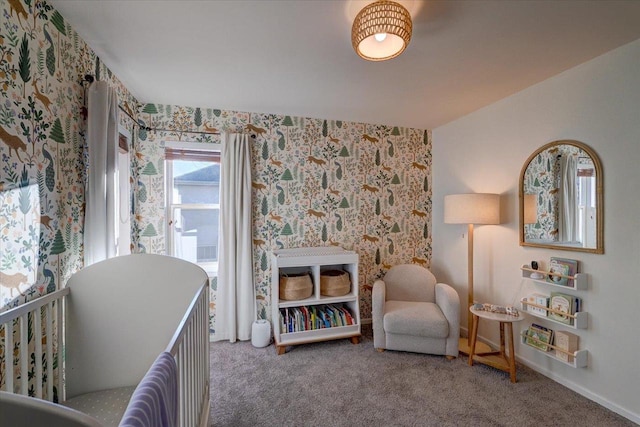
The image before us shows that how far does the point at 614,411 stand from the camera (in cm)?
175

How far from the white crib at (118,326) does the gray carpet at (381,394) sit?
0.51 m

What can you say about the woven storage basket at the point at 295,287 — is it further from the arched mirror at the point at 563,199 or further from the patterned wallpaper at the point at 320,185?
the arched mirror at the point at 563,199

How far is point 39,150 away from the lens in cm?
130

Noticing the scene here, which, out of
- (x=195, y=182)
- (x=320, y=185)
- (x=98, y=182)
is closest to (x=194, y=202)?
(x=195, y=182)

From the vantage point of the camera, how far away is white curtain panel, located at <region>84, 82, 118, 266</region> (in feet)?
5.20

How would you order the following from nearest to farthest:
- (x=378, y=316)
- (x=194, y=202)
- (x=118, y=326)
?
(x=118, y=326)
(x=378, y=316)
(x=194, y=202)

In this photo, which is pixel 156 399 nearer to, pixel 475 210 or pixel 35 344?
pixel 35 344

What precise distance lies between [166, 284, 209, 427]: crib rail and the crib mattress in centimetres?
33

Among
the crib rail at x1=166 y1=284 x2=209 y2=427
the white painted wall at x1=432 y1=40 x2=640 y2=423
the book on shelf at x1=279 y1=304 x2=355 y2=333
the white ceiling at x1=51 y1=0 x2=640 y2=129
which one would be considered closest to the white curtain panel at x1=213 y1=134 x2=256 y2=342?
the book on shelf at x1=279 y1=304 x2=355 y2=333

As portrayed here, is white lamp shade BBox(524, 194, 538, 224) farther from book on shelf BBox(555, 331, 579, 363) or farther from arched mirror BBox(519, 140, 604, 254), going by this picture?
book on shelf BBox(555, 331, 579, 363)

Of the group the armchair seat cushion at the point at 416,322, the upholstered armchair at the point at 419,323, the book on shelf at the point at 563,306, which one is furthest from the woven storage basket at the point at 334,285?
the book on shelf at the point at 563,306

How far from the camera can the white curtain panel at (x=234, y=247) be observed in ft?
8.84

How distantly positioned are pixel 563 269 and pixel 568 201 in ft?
1.64

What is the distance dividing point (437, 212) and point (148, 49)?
10.4 feet
